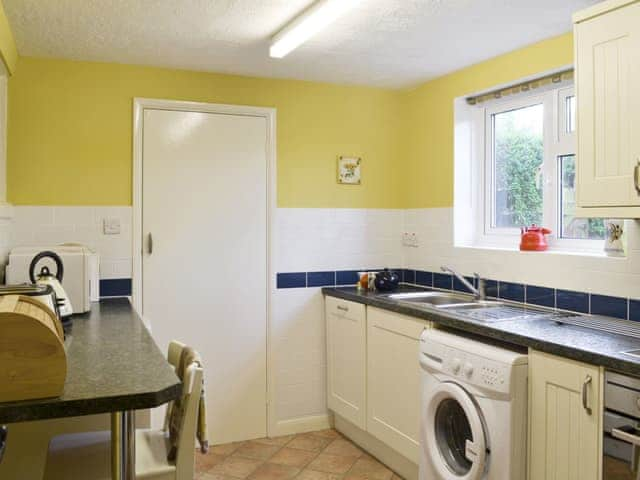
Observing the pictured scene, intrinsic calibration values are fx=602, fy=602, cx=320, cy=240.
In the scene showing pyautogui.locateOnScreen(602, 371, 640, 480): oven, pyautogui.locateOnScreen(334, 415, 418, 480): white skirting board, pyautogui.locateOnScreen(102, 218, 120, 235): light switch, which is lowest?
pyautogui.locateOnScreen(334, 415, 418, 480): white skirting board

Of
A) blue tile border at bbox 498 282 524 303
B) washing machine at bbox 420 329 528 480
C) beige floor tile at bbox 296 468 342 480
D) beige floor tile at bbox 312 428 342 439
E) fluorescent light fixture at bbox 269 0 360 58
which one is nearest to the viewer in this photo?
washing machine at bbox 420 329 528 480

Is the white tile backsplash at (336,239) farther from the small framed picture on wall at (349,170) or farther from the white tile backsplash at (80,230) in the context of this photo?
the white tile backsplash at (80,230)

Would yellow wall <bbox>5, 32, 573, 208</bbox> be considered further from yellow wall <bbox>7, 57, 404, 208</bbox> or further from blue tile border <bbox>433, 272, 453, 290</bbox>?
blue tile border <bbox>433, 272, 453, 290</bbox>

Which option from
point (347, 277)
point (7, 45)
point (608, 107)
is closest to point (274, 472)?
point (347, 277)

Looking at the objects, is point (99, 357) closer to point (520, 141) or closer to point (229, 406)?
point (229, 406)

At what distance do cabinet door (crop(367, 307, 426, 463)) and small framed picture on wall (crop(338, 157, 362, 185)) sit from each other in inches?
40.9

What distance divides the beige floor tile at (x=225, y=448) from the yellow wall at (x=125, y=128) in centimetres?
156

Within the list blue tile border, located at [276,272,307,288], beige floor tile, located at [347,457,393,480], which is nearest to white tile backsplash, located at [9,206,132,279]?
blue tile border, located at [276,272,307,288]

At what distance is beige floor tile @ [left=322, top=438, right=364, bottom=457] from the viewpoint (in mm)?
3648

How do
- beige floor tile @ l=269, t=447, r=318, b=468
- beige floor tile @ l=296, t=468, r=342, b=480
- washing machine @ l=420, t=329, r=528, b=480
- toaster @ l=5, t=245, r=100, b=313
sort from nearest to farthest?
washing machine @ l=420, t=329, r=528, b=480, toaster @ l=5, t=245, r=100, b=313, beige floor tile @ l=296, t=468, r=342, b=480, beige floor tile @ l=269, t=447, r=318, b=468

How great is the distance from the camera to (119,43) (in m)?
3.19

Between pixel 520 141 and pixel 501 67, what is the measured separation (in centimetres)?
45

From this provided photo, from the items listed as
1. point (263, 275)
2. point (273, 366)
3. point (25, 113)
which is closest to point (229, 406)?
point (273, 366)

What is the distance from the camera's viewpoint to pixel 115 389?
5.05 feet
